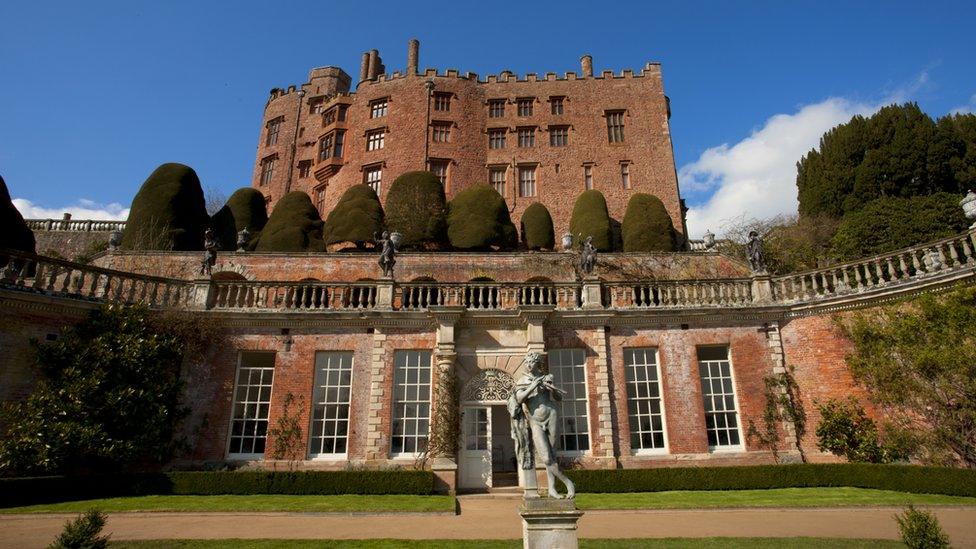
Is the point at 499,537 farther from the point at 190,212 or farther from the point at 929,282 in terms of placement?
the point at 190,212

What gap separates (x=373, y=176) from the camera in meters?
35.2

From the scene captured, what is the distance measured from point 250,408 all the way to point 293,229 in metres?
14.1

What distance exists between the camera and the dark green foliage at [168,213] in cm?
2373

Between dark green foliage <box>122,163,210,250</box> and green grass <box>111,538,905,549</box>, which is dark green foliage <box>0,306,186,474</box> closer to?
green grass <box>111,538,905,549</box>

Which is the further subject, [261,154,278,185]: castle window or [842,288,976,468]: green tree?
[261,154,278,185]: castle window

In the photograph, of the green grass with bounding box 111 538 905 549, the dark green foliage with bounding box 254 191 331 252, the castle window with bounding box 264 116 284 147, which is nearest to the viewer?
the green grass with bounding box 111 538 905 549

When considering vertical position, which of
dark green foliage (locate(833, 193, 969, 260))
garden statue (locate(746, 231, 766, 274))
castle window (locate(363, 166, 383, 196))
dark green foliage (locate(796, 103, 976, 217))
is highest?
castle window (locate(363, 166, 383, 196))

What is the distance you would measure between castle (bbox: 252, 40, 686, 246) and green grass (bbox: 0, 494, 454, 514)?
24214 mm

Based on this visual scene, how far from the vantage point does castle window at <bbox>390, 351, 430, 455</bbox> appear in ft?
46.4

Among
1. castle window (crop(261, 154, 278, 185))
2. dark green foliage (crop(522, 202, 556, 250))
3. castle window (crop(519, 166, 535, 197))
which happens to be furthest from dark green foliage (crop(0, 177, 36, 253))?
castle window (crop(519, 166, 535, 197))

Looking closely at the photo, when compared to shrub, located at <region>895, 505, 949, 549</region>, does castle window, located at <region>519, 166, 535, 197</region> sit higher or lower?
higher

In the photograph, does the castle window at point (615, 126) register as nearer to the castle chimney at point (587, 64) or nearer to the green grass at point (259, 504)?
the castle chimney at point (587, 64)

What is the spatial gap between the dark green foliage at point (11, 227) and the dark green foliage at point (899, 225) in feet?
109

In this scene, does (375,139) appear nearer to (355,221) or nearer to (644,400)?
(355,221)
